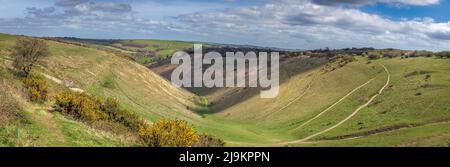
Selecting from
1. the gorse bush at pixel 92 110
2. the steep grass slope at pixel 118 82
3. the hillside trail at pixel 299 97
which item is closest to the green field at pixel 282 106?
the hillside trail at pixel 299 97

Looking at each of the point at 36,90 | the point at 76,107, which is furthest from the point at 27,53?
the point at 76,107

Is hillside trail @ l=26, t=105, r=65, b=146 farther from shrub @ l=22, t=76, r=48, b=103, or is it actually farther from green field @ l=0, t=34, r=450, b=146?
shrub @ l=22, t=76, r=48, b=103

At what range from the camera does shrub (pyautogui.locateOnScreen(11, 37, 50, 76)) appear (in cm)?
3616

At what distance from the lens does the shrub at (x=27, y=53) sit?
119 ft

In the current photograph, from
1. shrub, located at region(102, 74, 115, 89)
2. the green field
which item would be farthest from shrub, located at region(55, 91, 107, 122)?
shrub, located at region(102, 74, 115, 89)

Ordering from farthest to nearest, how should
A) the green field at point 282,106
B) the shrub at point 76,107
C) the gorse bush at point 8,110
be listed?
the shrub at point 76,107 < the green field at point 282,106 < the gorse bush at point 8,110

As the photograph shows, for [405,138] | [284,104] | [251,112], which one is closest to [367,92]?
[284,104]

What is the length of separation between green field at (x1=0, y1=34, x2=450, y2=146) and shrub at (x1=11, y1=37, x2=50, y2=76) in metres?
1.08

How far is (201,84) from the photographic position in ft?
371

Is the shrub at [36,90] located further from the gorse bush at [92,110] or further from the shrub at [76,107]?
the shrub at [76,107]

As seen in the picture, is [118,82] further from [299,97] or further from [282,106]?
[299,97]

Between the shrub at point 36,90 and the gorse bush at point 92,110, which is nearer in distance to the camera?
the gorse bush at point 92,110

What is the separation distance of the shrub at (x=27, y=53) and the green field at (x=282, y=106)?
108 centimetres

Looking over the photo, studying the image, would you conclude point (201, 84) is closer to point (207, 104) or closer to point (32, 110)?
point (207, 104)
